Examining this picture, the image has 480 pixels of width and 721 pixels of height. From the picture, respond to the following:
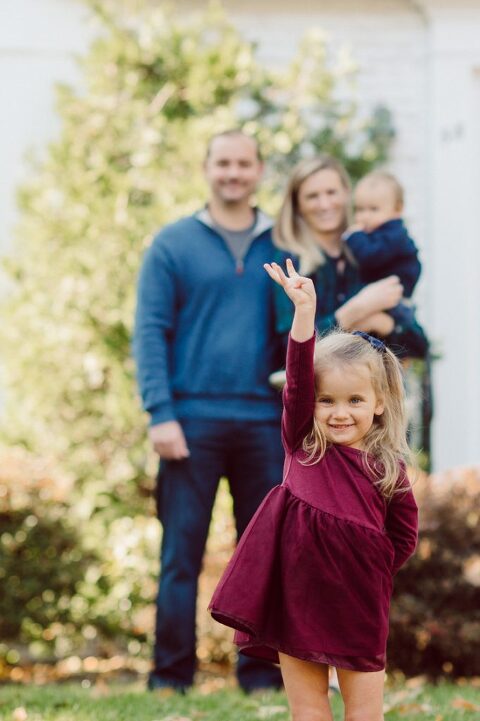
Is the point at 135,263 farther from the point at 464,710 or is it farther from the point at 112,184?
the point at 464,710

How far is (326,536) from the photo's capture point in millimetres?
2705

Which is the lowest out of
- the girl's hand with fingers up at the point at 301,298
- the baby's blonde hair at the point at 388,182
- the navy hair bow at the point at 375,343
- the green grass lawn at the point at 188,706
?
the green grass lawn at the point at 188,706

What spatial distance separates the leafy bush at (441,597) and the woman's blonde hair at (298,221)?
165 cm

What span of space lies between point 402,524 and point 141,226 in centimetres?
345

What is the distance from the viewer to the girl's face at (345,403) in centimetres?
278

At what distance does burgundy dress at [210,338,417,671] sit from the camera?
2689 mm

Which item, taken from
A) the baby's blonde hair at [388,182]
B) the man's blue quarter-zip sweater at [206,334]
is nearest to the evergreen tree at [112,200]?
the man's blue quarter-zip sweater at [206,334]

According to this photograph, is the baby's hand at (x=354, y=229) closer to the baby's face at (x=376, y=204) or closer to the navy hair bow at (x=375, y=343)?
the baby's face at (x=376, y=204)

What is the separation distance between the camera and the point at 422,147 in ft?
21.9

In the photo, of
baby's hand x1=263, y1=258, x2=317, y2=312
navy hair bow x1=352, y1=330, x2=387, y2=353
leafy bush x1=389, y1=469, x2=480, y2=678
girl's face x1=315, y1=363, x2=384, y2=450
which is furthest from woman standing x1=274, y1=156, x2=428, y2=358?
leafy bush x1=389, y1=469, x2=480, y2=678

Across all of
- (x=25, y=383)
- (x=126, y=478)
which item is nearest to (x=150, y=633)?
(x=126, y=478)

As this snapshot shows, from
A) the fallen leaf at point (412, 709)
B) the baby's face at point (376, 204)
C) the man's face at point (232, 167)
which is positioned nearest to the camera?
the fallen leaf at point (412, 709)

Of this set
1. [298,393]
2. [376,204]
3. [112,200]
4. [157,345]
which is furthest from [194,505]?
[112,200]

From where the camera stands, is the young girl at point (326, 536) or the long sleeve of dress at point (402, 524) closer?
the young girl at point (326, 536)
